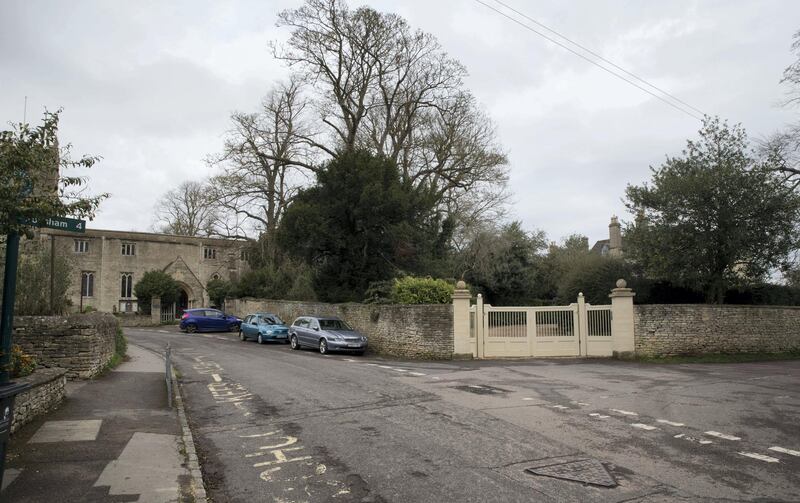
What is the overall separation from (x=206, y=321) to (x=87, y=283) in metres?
21.7

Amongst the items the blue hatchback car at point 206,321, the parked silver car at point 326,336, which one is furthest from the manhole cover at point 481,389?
the blue hatchback car at point 206,321

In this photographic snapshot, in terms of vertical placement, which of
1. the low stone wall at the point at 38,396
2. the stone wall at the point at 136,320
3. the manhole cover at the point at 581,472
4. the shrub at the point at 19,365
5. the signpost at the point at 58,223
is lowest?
the stone wall at the point at 136,320

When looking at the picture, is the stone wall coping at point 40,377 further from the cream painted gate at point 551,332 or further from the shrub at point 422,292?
the shrub at point 422,292

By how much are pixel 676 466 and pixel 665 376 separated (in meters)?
9.78

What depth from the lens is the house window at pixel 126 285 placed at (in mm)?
52156

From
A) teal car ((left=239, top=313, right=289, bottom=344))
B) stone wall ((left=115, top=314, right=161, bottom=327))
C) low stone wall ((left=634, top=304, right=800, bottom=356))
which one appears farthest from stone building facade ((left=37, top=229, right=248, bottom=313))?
low stone wall ((left=634, top=304, right=800, bottom=356))

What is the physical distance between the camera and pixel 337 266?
30.0m

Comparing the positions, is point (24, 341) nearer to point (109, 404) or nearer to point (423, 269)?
point (109, 404)

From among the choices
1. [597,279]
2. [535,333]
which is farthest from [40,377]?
[597,279]

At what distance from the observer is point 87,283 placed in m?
50.7

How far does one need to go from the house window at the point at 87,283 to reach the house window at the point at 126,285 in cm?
243

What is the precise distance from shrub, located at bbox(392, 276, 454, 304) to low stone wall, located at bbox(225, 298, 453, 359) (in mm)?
739

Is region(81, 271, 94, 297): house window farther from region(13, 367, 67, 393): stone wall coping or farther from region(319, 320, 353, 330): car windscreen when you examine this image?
region(13, 367, 67, 393): stone wall coping

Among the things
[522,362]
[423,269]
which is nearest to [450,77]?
[423,269]
